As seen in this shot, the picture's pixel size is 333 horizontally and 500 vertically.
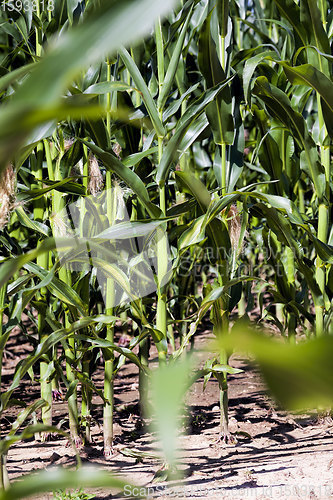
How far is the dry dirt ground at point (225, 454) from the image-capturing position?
1314 mm

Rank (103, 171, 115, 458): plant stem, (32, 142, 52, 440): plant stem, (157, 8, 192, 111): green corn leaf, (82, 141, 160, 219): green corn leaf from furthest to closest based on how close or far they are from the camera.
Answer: (32, 142, 52, 440): plant stem → (103, 171, 115, 458): plant stem → (157, 8, 192, 111): green corn leaf → (82, 141, 160, 219): green corn leaf

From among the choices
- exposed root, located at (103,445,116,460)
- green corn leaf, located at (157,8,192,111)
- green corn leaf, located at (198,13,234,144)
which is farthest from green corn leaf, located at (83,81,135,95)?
exposed root, located at (103,445,116,460)

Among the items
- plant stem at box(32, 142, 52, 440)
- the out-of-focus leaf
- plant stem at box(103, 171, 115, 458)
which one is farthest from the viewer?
plant stem at box(32, 142, 52, 440)

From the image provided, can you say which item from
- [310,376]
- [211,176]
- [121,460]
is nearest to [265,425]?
[121,460]

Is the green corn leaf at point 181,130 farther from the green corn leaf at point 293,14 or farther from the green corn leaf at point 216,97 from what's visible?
the green corn leaf at point 293,14

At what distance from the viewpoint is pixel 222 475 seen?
1413 millimetres

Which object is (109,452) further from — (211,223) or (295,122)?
(295,122)

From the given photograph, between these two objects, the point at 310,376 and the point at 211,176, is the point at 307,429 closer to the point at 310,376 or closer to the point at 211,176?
the point at 211,176

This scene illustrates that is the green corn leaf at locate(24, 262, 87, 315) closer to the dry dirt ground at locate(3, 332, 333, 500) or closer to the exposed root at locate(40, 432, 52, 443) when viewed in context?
the dry dirt ground at locate(3, 332, 333, 500)

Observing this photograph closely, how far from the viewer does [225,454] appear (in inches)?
62.2

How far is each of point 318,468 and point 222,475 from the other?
0.85 ft

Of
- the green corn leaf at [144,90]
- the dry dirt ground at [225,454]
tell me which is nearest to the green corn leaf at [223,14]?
the green corn leaf at [144,90]

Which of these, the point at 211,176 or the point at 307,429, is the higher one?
the point at 211,176

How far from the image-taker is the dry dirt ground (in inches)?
51.8
